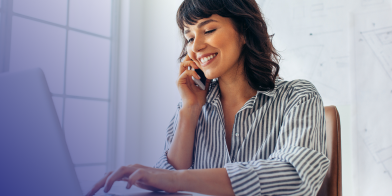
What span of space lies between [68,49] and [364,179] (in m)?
2.45

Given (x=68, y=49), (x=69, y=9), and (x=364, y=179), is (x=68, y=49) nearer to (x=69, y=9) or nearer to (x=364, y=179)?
(x=69, y=9)

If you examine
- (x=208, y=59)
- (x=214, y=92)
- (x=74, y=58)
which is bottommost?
(x=214, y=92)

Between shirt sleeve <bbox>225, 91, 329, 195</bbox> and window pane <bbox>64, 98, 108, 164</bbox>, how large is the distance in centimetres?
219

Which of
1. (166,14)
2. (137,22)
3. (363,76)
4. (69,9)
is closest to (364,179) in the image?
(363,76)

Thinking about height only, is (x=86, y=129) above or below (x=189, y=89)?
below

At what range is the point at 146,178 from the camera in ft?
1.89

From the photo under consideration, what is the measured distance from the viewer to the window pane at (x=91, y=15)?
2.72 meters

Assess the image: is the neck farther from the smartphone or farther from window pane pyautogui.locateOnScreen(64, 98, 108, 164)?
window pane pyautogui.locateOnScreen(64, 98, 108, 164)

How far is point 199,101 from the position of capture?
4.12 feet

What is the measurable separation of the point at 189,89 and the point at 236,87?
203 mm

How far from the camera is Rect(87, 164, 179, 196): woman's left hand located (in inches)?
22.2

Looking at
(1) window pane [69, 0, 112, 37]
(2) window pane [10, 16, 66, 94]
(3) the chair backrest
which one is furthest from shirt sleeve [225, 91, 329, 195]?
(1) window pane [69, 0, 112, 37]

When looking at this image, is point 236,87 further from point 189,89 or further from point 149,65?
point 149,65

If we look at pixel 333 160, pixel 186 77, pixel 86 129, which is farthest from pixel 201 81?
pixel 86 129
